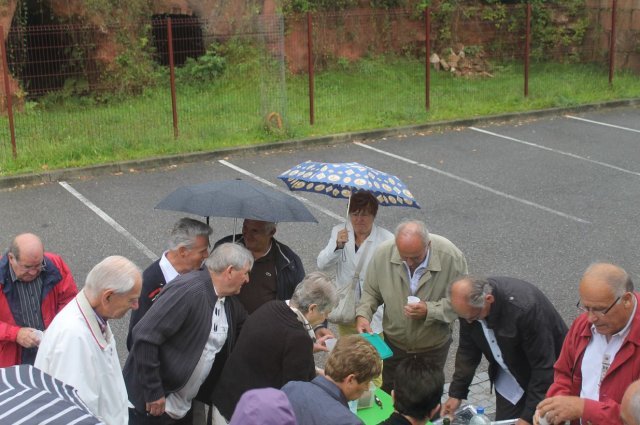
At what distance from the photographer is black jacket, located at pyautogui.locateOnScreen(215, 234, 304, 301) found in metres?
5.61

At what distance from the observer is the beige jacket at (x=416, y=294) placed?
18.4ft

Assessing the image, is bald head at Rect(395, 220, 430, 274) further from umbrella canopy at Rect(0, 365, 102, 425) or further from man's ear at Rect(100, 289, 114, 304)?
umbrella canopy at Rect(0, 365, 102, 425)

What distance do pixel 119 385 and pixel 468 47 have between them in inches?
720

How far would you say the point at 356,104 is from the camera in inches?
679

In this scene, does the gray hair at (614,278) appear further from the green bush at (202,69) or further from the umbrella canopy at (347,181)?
the green bush at (202,69)

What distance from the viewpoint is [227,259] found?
15.7 ft


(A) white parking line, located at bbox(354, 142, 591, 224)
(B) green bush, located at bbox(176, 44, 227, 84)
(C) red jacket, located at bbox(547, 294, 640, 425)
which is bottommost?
(A) white parking line, located at bbox(354, 142, 591, 224)

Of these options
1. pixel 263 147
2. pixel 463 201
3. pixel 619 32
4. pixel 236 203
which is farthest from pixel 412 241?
pixel 619 32

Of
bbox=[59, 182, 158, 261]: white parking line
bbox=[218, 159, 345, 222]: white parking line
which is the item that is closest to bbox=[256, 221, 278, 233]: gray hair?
bbox=[59, 182, 158, 261]: white parking line

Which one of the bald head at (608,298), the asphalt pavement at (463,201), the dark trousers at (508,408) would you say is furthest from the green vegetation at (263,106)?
the bald head at (608,298)

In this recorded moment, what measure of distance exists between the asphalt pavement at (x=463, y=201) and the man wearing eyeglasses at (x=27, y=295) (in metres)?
1.86

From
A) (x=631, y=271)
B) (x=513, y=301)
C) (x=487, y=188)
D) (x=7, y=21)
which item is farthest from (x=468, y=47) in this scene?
(x=513, y=301)

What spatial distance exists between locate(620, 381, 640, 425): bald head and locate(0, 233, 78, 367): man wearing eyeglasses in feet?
11.4

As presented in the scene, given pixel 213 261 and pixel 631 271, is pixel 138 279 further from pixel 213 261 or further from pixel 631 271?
pixel 631 271
